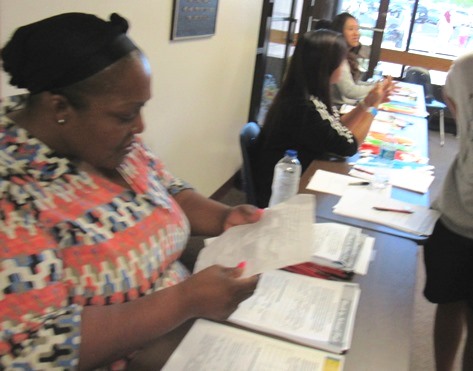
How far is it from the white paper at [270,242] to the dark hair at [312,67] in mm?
1149

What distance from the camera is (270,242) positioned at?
3.60 ft

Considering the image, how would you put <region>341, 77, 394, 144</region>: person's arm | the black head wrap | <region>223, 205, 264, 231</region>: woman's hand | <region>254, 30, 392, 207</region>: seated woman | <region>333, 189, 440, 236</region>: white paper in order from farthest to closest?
1. <region>341, 77, 394, 144</region>: person's arm
2. <region>254, 30, 392, 207</region>: seated woman
3. <region>333, 189, 440, 236</region>: white paper
4. <region>223, 205, 264, 231</region>: woman's hand
5. the black head wrap

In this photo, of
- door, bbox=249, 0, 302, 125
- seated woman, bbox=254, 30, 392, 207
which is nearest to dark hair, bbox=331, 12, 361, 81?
door, bbox=249, 0, 302, 125

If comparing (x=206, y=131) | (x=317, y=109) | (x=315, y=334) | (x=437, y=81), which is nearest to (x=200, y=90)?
(x=206, y=131)

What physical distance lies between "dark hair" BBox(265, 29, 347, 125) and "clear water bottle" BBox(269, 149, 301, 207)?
28 cm

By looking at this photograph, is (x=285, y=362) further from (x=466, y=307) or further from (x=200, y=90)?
(x=200, y=90)

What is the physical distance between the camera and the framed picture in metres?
2.31

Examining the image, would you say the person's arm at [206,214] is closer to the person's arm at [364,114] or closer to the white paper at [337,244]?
the white paper at [337,244]

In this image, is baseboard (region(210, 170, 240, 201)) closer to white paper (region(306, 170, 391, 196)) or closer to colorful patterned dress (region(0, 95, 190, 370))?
white paper (region(306, 170, 391, 196))

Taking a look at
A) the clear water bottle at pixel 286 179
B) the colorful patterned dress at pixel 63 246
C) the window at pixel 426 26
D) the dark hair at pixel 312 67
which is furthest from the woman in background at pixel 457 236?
the window at pixel 426 26

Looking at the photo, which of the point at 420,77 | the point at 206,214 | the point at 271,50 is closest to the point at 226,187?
the point at 271,50

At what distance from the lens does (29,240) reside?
2.52ft

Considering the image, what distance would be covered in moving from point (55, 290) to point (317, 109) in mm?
1692

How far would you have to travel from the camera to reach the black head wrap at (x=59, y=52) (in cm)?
83
